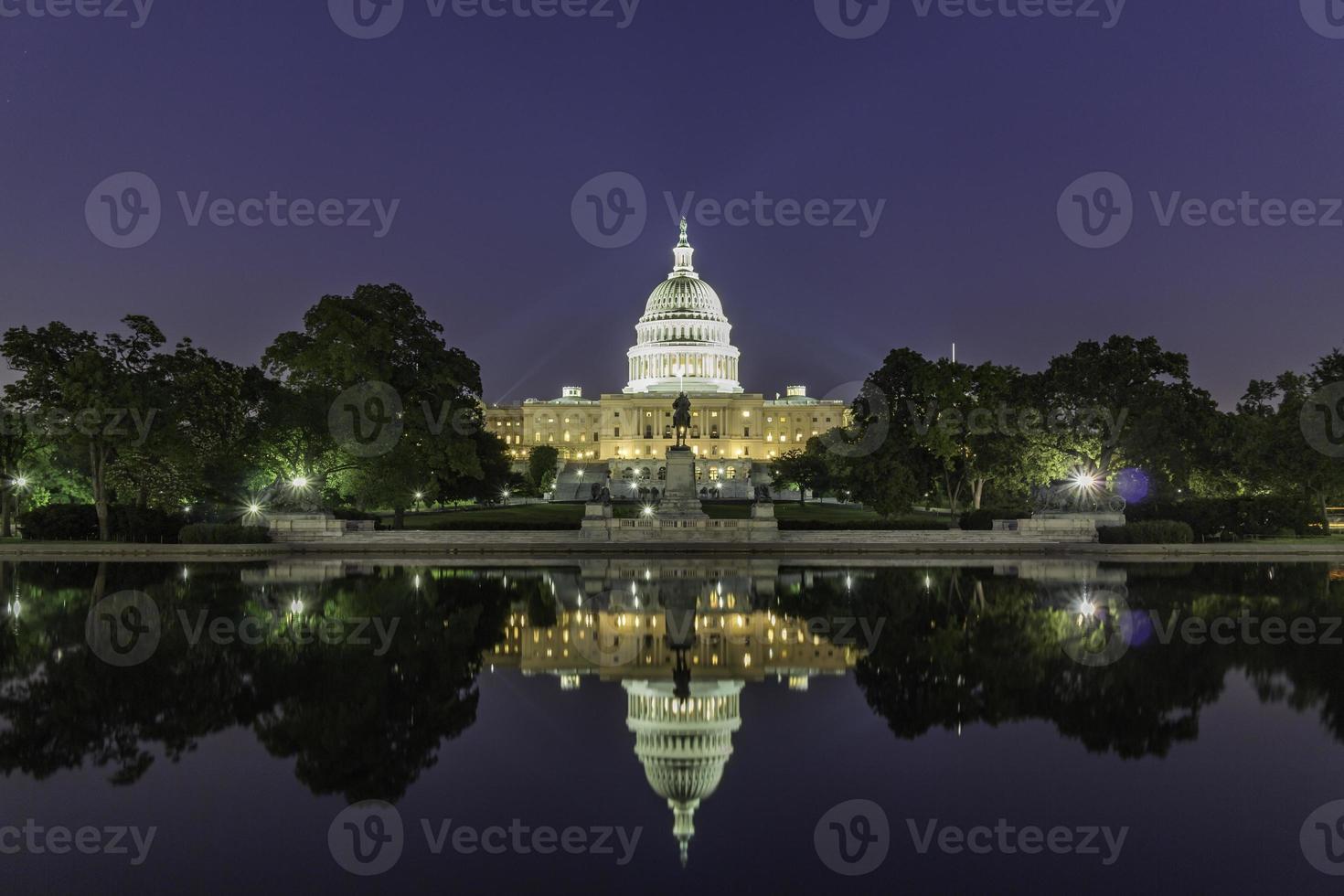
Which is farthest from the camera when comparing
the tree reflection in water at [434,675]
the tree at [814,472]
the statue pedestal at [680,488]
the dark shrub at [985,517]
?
the tree at [814,472]

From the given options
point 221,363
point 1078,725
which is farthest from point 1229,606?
point 221,363

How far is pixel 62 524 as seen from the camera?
1710 inches

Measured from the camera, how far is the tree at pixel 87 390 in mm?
40969

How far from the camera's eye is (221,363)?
47.4 m

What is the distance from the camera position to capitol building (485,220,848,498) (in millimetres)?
147750

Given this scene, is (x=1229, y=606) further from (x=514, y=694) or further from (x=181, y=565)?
(x=181, y=565)

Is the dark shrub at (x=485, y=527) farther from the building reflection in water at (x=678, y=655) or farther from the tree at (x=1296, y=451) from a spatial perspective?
the tree at (x=1296, y=451)

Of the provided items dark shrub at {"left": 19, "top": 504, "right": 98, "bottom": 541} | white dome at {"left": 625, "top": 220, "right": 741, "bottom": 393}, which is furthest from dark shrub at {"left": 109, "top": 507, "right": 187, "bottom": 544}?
white dome at {"left": 625, "top": 220, "right": 741, "bottom": 393}

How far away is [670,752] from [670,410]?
135m

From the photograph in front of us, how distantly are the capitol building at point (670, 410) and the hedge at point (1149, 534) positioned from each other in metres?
98.5

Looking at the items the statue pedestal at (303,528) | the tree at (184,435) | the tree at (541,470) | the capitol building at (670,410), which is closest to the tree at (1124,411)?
the statue pedestal at (303,528)

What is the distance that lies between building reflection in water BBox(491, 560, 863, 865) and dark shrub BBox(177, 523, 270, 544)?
19.0 m

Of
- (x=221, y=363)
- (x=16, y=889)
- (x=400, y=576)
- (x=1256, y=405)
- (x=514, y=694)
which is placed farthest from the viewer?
(x=1256, y=405)

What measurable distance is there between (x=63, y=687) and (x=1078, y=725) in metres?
11.9
